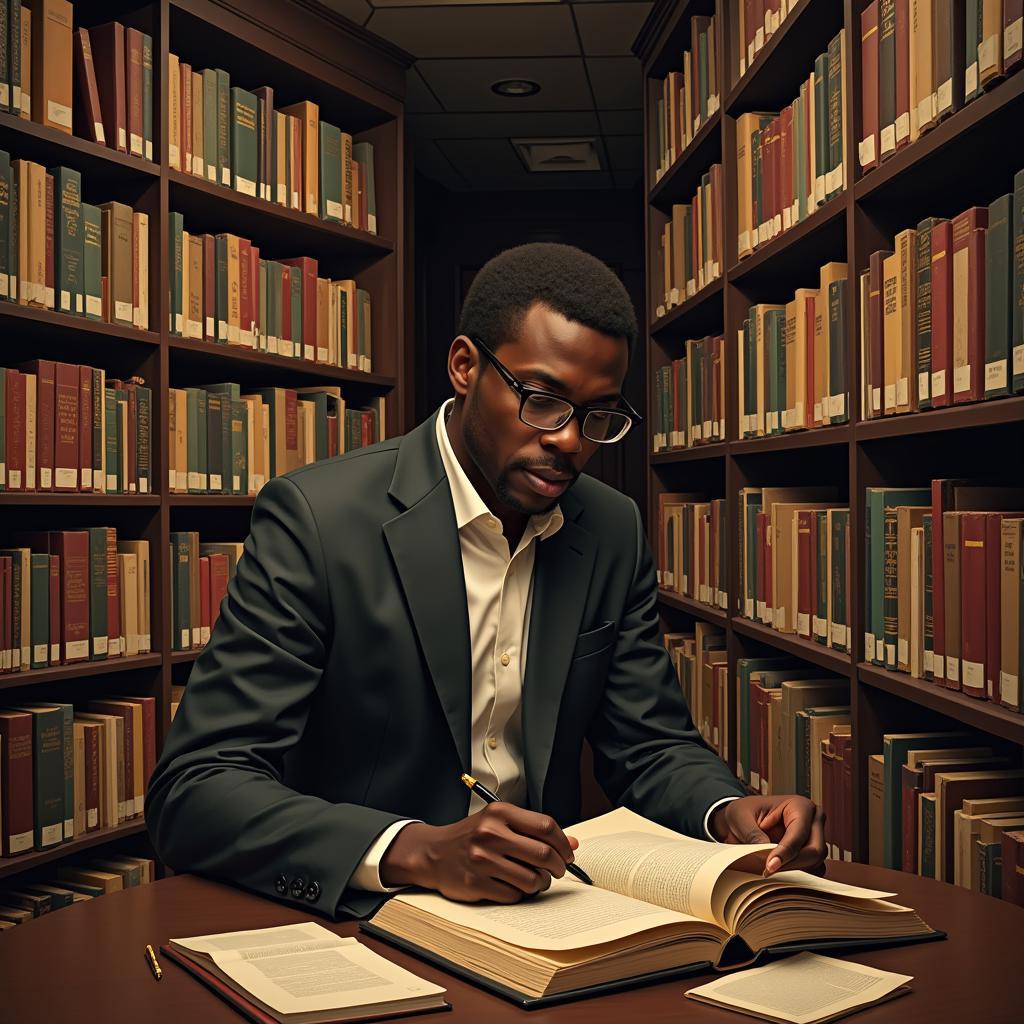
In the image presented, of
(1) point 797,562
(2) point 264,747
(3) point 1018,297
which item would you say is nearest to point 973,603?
(3) point 1018,297

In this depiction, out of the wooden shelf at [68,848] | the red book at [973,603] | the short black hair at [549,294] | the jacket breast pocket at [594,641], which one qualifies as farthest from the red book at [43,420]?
the red book at [973,603]

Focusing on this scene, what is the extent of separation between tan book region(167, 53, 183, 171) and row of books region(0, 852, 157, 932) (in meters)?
1.78

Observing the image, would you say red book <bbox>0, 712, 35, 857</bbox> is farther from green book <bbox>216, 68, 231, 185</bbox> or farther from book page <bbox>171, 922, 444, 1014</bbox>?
book page <bbox>171, 922, 444, 1014</bbox>

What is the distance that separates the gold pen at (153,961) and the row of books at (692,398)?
2.28 metres

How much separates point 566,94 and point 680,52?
2.46 ft

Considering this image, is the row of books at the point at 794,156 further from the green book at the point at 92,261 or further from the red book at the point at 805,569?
the green book at the point at 92,261

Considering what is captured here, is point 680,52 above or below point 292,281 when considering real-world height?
above

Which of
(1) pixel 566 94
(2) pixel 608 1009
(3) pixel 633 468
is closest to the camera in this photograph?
(2) pixel 608 1009

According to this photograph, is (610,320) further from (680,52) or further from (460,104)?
(460,104)

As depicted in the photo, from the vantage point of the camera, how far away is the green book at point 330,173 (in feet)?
11.8

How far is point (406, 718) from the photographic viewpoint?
1.41m

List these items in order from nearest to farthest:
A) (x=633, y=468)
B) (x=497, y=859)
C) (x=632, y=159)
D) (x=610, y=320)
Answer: (x=497, y=859) → (x=610, y=320) → (x=632, y=159) → (x=633, y=468)

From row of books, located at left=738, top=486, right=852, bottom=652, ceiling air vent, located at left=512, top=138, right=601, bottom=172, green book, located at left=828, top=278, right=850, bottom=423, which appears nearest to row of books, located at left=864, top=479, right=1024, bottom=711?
row of books, located at left=738, top=486, right=852, bottom=652

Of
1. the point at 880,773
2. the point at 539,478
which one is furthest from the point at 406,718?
the point at 880,773
